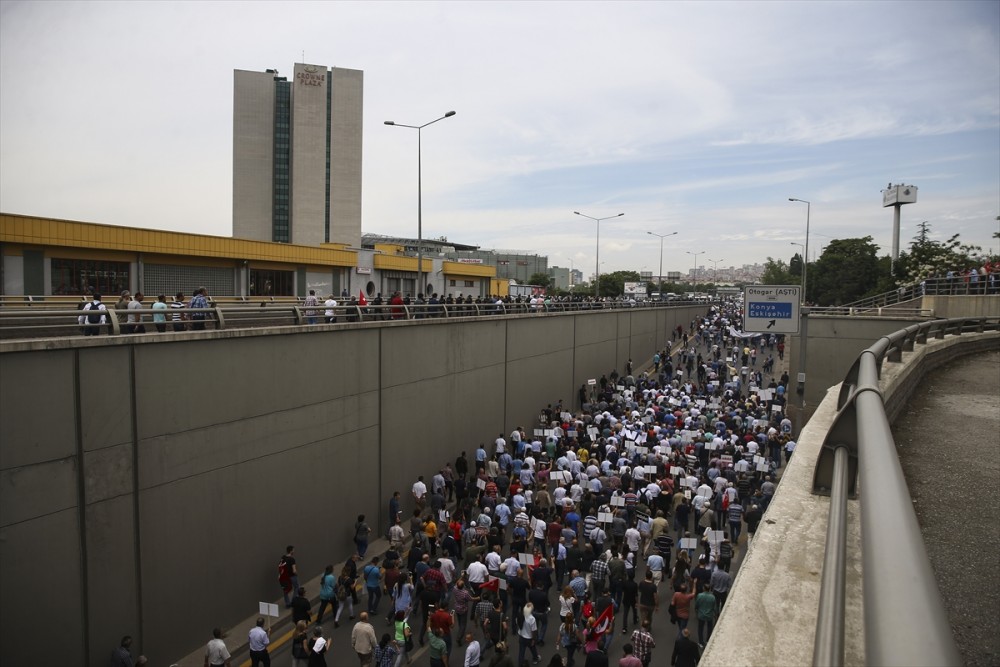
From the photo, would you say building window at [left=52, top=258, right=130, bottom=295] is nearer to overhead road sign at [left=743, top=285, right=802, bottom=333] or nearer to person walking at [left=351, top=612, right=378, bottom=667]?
person walking at [left=351, top=612, right=378, bottom=667]

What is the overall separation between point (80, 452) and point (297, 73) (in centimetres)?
8668

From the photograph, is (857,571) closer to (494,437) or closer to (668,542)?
(668,542)

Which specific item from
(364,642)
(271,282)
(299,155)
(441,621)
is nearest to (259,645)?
(364,642)

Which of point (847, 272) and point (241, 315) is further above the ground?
point (847, 272)

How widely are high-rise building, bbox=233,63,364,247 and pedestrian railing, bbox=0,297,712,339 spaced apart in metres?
62.1

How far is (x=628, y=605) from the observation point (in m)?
12.4

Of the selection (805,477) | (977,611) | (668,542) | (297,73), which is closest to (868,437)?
(977,611)

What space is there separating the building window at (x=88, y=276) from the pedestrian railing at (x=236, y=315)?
12.8ft

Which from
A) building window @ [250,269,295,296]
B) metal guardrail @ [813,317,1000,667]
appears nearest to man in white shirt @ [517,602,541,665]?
metal guardrail @ [813,317,1000,667]

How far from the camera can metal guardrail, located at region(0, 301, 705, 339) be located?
33.5 feet

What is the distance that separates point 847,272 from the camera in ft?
258

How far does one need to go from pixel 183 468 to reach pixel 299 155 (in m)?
82.5

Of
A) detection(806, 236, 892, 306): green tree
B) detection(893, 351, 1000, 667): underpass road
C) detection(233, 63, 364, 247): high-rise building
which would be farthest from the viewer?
detection(233, 63, 364, 247): high-rise building

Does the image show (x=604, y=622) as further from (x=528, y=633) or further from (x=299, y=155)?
(x=299, y=155)
